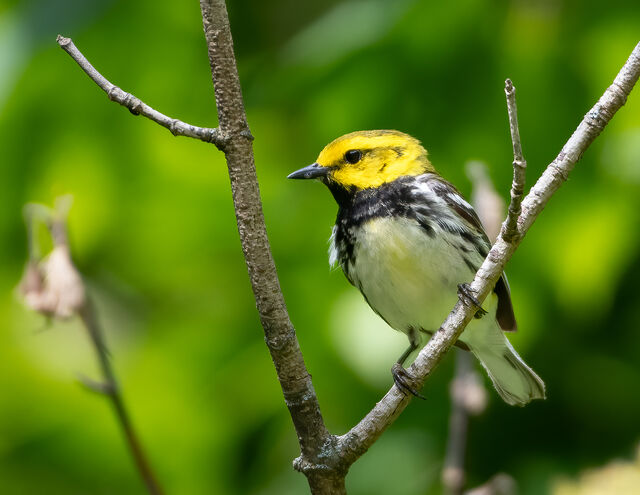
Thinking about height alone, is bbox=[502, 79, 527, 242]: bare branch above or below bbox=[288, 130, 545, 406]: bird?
above

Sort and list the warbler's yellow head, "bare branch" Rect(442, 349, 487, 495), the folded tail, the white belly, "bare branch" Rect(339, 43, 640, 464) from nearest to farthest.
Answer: "bare branch" Rect(339, 43, 640, 464) < "bare branch" Rect(442, 349, 487, 495) < the white belly < the folded tail < the warbler's yellow head

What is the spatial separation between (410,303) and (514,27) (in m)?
1.02

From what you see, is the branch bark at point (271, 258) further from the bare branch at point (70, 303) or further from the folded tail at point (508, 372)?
the folded tail at point (508, 372)

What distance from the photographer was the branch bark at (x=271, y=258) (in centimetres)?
167

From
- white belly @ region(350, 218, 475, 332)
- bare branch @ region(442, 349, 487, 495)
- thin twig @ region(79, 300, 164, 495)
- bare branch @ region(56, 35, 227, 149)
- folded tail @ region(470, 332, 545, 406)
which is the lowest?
→ folded tail @ region(470, 332, 545, 406)

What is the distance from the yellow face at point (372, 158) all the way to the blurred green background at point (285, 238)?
0.38 ft

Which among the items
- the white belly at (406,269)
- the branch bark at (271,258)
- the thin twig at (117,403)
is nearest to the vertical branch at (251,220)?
the branch bark at (271,258)

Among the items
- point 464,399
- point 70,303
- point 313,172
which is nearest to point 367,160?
point 313,172

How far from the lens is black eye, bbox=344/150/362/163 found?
3.02 m

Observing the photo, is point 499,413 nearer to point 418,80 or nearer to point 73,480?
point 418,80

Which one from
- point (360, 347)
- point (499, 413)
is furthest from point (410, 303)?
point (499, 413)

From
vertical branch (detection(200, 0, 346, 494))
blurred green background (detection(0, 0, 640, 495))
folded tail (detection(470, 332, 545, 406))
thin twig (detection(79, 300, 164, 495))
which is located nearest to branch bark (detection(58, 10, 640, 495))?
vertical branch (detection(200, 0, 346, 494))

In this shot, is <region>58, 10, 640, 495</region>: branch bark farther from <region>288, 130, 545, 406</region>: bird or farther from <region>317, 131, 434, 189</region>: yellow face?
<region>317, 131, 434, 189</region>: yellow face

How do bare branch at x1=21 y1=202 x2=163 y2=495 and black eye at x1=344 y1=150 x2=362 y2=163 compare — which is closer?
bare branch at x1=21 y1=202 x2=163 y2=495
